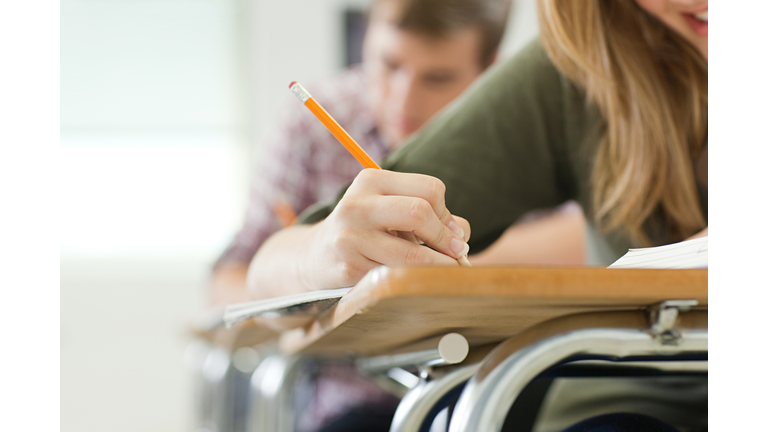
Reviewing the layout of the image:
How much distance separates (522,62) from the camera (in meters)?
0.70

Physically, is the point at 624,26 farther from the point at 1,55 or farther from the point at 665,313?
the point at 1,55

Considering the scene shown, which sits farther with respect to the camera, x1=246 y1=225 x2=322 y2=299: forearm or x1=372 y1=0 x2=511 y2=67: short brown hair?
x1=372 y1=0 x2=511 y2=67: short brown hair

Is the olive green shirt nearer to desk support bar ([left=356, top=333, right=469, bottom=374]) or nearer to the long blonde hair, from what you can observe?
the long blonde hair

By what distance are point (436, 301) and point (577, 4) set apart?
471 mm

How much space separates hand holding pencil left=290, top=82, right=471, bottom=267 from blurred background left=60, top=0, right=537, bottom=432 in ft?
9.52

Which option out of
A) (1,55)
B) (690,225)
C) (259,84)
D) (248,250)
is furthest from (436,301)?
(259,84)

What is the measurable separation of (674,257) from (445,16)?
1.09m

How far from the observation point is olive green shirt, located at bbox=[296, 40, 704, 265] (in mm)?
639

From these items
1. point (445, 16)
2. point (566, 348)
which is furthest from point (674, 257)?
point (445, 16)

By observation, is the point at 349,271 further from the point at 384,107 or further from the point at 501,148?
the point at 384,107

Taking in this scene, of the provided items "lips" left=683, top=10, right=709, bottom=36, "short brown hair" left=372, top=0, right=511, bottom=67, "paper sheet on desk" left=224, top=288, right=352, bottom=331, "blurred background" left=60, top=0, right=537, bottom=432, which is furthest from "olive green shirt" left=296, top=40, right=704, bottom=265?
"blurred background" left=60, top=0, right=537, bottom=432

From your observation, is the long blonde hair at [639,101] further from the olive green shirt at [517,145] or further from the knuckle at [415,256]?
the knuckle at [415,256]

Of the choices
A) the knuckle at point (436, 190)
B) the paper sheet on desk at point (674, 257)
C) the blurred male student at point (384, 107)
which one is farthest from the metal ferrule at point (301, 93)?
the blurred male student at point (384, 107)

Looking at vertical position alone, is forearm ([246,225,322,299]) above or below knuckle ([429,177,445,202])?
below
